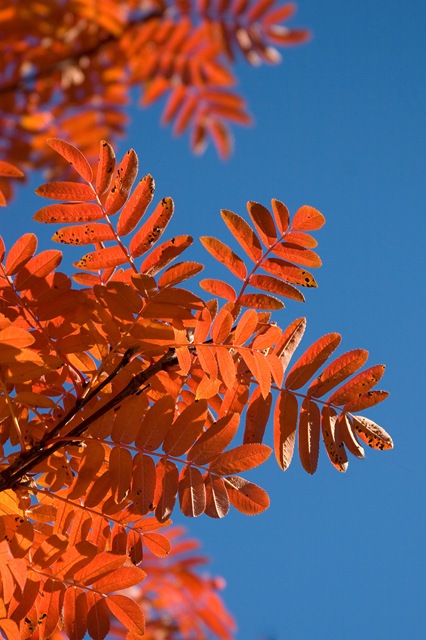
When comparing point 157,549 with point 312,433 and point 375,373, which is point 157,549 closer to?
point 312,433

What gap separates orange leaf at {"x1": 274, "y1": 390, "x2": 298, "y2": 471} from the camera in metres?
1.14

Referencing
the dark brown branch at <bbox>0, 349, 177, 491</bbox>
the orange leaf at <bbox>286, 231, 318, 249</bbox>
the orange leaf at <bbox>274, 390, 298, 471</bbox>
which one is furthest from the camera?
the orange leaf at <bbox>286, 231, 318, 249</bbox>

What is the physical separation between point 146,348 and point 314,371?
1.05ft

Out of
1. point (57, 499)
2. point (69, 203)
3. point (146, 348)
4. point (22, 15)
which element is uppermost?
point (22, 15)

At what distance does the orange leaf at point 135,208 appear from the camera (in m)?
1.15

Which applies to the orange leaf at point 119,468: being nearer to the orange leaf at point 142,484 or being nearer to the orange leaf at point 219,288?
the orange leaf at point 142,484

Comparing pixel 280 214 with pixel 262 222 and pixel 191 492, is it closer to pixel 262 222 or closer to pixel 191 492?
pixel 262 222

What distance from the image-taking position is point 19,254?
3.76 ft

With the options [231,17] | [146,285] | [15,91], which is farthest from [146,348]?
[231,17]

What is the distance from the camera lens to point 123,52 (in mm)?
3277

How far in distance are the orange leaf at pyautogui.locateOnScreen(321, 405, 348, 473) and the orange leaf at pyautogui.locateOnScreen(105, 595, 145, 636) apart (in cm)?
42

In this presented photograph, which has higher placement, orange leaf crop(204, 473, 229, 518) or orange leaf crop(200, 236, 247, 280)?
orange leaf crop(200, 236, 247, 280)

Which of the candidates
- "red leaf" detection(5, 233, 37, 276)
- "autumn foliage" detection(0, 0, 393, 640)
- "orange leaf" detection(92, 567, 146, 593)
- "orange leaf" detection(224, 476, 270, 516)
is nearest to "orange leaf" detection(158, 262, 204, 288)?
"autumn foliage" detection(0, 0, 393, 640)

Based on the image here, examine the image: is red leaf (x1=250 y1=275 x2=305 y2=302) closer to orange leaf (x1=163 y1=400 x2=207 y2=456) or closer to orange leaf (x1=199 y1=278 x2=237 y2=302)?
orange leaf (x1=199 y1=278 x2=237 y2=302)
